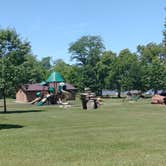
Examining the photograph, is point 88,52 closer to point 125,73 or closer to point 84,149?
point 125,73

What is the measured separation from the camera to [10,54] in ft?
131

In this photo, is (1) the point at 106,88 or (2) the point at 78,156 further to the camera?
(1) the point at 106,88

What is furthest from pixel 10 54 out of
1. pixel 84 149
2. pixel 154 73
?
pixel 154 73

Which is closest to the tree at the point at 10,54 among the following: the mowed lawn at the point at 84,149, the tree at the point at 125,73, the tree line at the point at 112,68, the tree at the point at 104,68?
the mowed lawn at the point at 84,149

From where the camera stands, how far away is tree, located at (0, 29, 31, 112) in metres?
38.7

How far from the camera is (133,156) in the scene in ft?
37.8

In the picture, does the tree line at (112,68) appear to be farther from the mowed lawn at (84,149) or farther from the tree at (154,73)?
the mowed lawn at (84,149)

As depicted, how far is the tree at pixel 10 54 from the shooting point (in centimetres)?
3866

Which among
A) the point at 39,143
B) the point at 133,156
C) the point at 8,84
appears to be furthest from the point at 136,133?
the point at 8,84

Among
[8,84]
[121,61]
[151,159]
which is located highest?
[121,61]

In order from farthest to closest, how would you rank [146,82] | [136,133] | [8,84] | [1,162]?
1. [146,82]
2. [8,84]
3. [136,133]
4. [1,162]

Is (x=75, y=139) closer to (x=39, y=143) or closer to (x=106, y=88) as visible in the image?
(x=39, y=143)

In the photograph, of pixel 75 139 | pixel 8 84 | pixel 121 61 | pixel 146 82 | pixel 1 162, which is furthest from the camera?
pixel 121 61

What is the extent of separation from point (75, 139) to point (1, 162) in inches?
200
